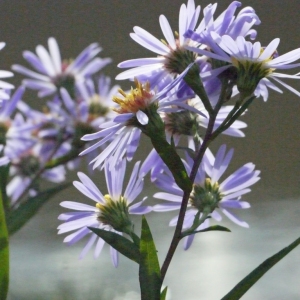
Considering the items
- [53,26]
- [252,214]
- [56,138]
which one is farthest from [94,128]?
[252,214]

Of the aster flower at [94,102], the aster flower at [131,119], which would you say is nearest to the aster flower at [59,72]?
the aster flower at [94,102]

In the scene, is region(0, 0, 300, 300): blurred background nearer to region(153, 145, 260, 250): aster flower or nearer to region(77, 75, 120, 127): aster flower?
region(77, 75, 120, 127): aster flower

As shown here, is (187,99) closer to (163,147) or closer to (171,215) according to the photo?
(163,147)

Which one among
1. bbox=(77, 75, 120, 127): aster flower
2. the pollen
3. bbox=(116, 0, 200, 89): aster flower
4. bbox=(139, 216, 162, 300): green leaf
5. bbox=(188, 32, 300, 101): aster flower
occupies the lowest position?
bbox=(139, 216, 162, 300): green leaf

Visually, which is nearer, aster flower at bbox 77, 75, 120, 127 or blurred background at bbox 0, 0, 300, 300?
aster flower at bbox 77, 75, 120, 127

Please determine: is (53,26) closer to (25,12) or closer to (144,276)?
(25,12)

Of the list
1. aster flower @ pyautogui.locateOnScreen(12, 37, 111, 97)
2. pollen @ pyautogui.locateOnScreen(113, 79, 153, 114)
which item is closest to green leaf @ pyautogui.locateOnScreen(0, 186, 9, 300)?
pollen @ pyautogui.locateOnScreen(113, 79, 153, 114)
